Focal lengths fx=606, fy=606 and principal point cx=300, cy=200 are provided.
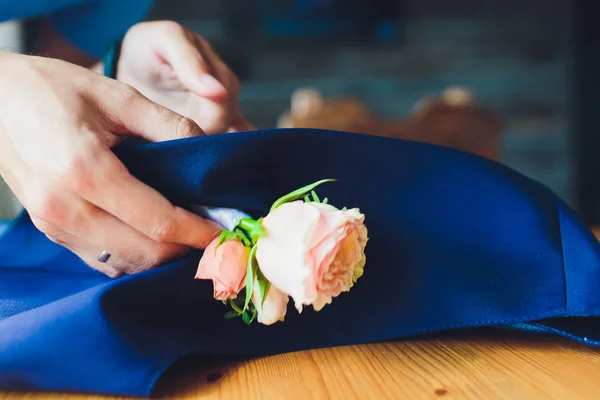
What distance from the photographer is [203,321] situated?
414 mm

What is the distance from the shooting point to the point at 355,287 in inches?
17.5

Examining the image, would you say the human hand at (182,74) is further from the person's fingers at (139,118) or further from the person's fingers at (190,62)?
the person's fingers at (139,118)

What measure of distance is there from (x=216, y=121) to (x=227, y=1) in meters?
2.52

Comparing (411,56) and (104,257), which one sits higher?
(411,56)

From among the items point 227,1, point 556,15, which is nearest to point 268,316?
point 227,1

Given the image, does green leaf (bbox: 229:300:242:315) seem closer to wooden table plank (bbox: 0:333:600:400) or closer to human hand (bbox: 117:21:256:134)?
wooden table plank (bbox: 0:333:600:400)

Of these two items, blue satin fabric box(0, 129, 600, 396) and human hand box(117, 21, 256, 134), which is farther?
human hand box(117, 21, 256, 134)

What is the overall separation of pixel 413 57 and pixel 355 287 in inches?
108

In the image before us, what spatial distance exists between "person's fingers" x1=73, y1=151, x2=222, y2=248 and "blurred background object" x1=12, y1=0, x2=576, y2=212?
8.40 ft

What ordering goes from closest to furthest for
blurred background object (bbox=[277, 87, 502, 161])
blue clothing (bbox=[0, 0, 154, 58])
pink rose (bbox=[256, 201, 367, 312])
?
1. pink rose (bbox=[256, 201, 367, 312])
2. blue clothing (bbox=[0, 0, 154, 58])
3. blurred background object (bbox=[277, 87, 502, 161])

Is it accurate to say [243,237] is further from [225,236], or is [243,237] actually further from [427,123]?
[427,123]

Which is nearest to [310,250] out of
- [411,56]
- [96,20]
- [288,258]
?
[288,258]

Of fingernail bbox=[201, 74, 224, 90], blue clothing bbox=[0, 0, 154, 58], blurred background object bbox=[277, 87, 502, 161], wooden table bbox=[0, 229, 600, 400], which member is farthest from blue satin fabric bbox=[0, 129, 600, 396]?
blurred background object bbox=[277, 87, 502, 161]

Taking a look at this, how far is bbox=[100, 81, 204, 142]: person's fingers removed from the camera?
1.30 ft
